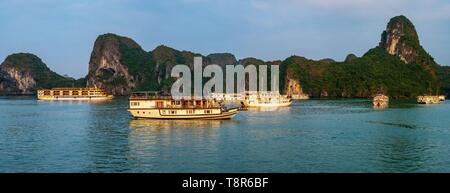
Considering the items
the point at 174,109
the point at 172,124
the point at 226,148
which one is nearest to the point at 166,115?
the point at 174,109

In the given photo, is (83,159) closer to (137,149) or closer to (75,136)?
(137,149)

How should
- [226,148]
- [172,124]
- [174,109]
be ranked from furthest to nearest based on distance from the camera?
[174,109], [172,124], [226,148]

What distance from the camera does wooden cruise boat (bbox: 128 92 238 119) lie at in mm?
70625

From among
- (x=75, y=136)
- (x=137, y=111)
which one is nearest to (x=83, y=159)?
(x=75, y=136)

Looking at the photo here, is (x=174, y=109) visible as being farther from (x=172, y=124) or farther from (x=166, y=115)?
(x=172, y=124)

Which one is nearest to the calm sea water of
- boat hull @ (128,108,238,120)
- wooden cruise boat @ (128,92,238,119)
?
boat hull @ (128,108,238,120)

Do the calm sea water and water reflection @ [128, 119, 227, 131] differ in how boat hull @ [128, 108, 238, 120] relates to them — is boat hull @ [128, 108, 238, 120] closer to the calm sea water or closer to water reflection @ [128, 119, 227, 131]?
water reflection @ [128, 119, 227, 131]

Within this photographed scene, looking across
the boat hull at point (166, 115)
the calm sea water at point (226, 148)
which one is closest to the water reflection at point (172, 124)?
the calm sea water at point (226, 148)

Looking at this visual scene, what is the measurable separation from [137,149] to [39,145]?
1105cm

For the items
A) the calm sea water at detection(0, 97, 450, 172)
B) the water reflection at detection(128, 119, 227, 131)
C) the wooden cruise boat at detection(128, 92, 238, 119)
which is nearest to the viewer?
the calm sea water at detection(0, 97, 450, 172)

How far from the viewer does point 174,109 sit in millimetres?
70875

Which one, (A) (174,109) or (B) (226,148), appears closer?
(B) (226,148)
